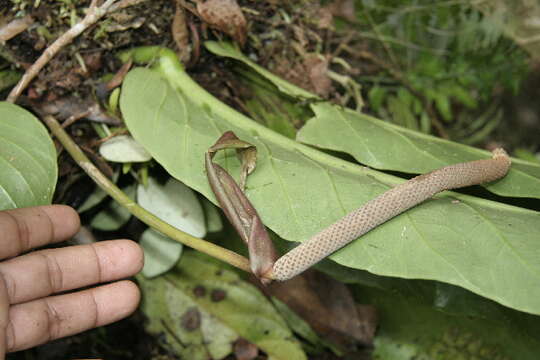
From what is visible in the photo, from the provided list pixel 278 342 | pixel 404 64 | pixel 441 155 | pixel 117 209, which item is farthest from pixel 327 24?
pixel 278 342

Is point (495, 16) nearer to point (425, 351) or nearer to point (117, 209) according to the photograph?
point (425, 351)

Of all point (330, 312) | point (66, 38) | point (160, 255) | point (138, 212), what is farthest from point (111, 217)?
point (330, 312)

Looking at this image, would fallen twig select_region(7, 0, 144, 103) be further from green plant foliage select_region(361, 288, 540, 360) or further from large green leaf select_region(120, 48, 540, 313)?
green plant foliage select_region(361, 288, 540, 360)

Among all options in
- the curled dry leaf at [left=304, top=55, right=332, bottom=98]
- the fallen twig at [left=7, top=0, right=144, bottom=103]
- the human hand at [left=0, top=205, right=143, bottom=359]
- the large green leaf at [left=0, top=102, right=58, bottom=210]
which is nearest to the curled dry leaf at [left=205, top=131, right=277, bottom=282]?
the human hand at [left=0, top=205, right=143, bottom=359]

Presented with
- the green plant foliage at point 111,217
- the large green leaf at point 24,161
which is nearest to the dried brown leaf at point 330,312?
the green plant foliage at point 111,217

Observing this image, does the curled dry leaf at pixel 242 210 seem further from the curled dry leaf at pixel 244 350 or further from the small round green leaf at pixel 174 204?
the curled dry leaf at pixel 244 350

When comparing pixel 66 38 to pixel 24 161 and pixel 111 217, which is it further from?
pixel 111 217
